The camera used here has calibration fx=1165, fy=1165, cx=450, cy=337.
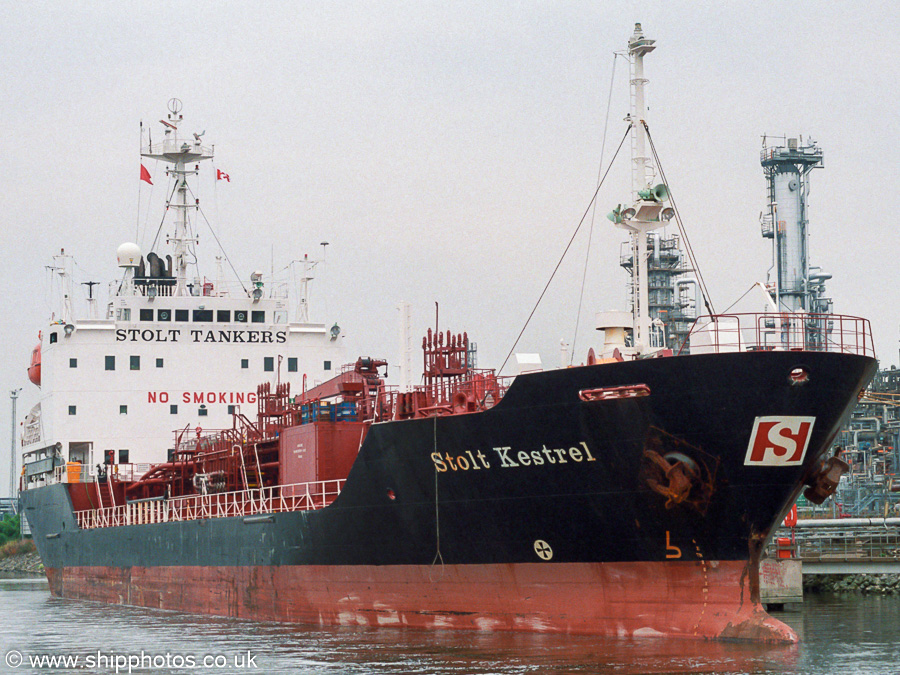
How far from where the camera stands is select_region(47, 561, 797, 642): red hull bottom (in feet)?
56.2

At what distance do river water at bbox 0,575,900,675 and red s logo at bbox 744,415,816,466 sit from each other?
2693 mm

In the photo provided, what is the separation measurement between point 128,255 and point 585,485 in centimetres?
2410

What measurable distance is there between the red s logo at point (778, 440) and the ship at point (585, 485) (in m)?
0.03

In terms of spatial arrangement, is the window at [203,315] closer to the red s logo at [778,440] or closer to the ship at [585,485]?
the ship at [585,485]

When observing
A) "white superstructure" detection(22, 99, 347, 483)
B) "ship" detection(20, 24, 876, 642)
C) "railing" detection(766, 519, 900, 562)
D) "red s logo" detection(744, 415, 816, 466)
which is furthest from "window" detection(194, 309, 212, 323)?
"red s logo" detection(744, 415, 816, 466)

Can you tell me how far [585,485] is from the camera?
17.7 metres

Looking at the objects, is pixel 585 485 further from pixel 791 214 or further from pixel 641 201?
pixel 791 214

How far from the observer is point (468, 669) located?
15633 mm

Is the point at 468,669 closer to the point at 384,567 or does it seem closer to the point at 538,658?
the point at 538,658

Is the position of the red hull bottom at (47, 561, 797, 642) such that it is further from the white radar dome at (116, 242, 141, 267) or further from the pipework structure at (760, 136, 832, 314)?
the pipework structure at (760, 136, 832, 314)

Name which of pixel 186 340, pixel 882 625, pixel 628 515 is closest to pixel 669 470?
pixel 628 515

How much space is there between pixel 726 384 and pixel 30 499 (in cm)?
2986

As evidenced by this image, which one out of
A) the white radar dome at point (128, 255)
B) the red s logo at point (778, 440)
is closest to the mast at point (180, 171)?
the white radar dome at point (128, 255)

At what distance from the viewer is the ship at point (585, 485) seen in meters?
16.9
